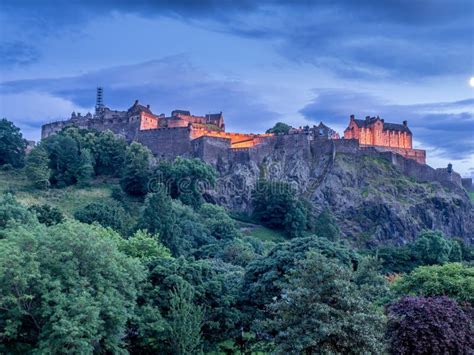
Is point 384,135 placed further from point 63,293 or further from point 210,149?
point 63,293

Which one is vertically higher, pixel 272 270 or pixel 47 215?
pixel 47 215

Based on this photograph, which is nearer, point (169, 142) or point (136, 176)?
point (136, 176)

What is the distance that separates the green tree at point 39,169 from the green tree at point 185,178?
15117 millimetres

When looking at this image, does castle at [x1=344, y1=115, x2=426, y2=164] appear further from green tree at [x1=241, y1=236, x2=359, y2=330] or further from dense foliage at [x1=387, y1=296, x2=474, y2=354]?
dense foliage at [x1=387, y1=296, x2=474, y2=354]

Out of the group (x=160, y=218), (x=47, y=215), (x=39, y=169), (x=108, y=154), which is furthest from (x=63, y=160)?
(x=47, y=215)

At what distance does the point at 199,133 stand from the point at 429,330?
7713 centimetres

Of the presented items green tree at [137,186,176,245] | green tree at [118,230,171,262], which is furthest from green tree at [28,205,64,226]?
green tree at [118,230,171,262]

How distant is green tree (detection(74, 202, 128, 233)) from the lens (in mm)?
64062

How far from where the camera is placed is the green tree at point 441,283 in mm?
34156

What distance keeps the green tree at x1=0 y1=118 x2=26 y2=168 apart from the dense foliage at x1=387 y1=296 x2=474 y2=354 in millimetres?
75545

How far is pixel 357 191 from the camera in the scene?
99.6 metres

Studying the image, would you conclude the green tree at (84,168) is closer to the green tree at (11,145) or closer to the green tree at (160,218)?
the green tree at (11,145)

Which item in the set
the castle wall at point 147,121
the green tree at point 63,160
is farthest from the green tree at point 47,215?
the castle wall at point 147,121

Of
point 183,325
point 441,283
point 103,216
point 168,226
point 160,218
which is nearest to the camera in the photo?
point 183,325
